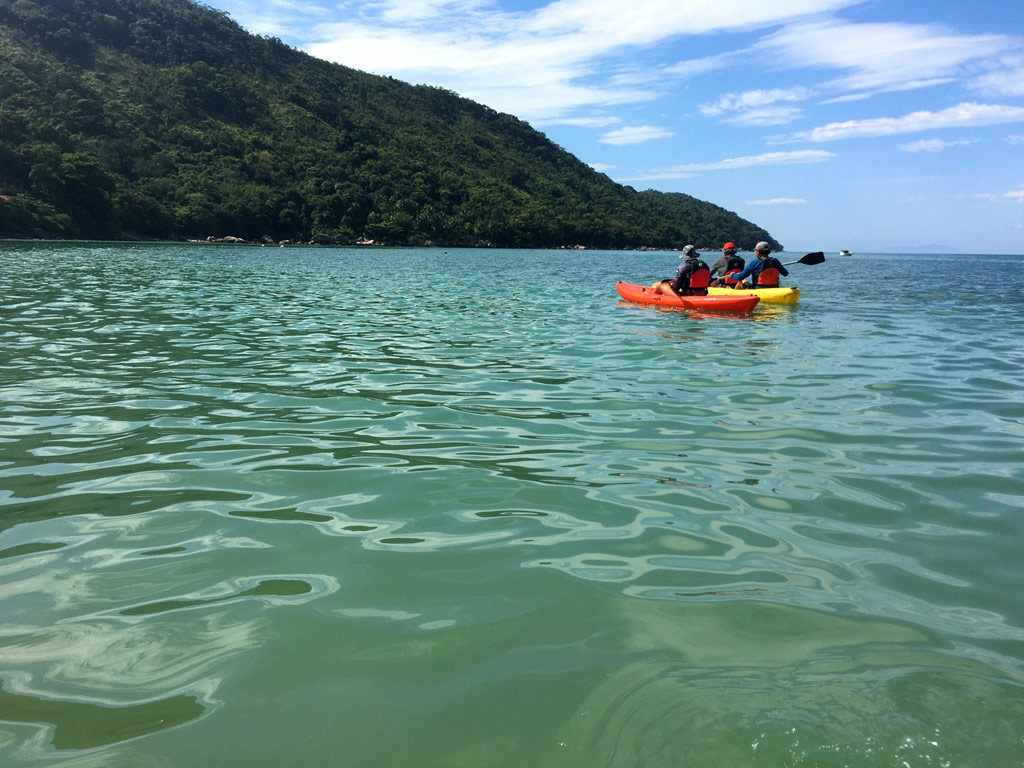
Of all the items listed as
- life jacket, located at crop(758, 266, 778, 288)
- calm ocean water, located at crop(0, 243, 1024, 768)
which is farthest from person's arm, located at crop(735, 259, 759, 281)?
calm ocean water, located at crop(0, 243, 1024, 768)

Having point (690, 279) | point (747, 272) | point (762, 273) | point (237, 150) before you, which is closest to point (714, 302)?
point (690, 279)

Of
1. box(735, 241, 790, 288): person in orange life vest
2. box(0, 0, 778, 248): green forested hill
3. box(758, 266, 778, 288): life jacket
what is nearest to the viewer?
box(735, 241, 790, 288): person in orange life vest

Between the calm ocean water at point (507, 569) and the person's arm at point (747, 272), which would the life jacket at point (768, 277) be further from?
the calm ocean water at point (507, 569)

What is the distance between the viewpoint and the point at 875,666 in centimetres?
A: 229

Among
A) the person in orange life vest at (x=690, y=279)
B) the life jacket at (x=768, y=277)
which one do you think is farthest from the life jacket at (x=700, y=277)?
the life jacket at (x=768, y=277)

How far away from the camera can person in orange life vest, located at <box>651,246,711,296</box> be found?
14750mm

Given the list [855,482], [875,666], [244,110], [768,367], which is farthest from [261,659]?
[244,110]

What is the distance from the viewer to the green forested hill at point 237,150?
62750 mm

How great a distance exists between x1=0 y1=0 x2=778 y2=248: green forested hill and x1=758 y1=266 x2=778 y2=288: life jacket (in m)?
57.7

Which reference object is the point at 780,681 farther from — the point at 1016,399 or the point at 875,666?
the point at 1016,399

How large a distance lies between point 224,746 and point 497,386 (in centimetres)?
517

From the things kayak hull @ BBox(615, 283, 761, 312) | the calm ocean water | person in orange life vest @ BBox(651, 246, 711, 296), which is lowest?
the calm ocean water

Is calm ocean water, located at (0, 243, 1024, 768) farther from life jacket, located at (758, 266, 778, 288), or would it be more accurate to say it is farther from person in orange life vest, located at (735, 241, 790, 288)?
life jacket, located at (758, 266, 778, 288)

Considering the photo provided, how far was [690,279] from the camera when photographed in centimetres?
1486
